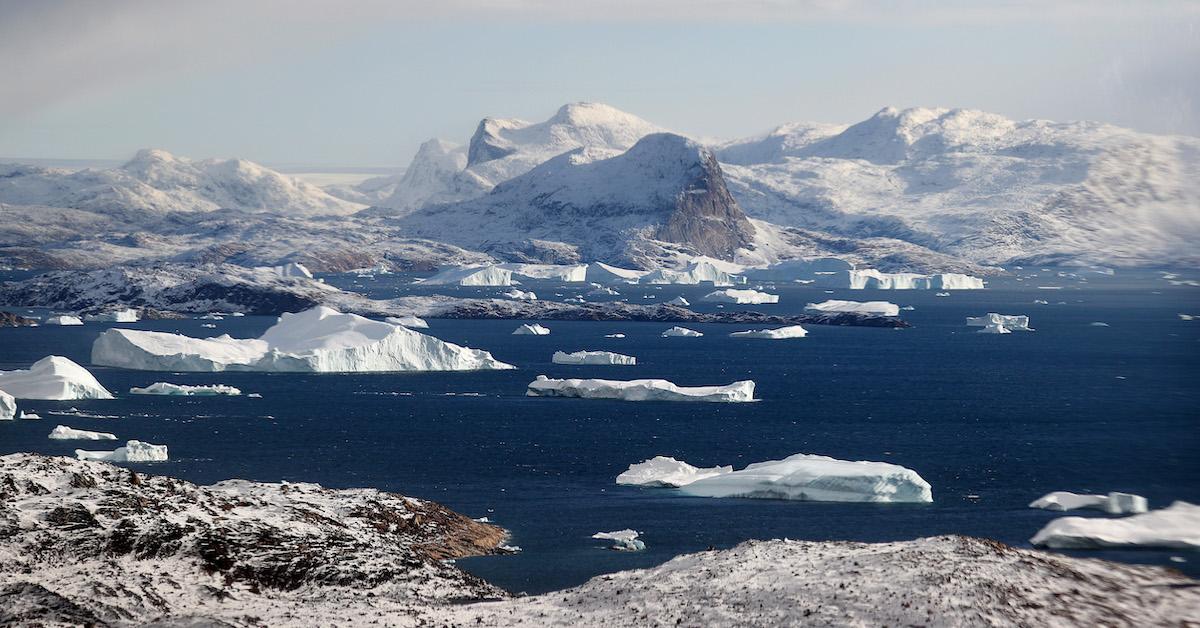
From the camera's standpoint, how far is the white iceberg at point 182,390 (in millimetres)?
92000

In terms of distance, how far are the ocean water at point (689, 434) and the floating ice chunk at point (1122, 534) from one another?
65 cm

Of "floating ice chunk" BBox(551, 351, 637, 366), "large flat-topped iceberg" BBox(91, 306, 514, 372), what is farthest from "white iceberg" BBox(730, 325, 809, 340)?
"large flat-topped iceberg" BBox(91, 306, 514, 372)

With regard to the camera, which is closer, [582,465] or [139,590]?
[139,590]

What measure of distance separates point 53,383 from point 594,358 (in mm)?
44206

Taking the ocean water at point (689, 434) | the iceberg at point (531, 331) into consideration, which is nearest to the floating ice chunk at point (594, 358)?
the ocean water at point (689, 434)

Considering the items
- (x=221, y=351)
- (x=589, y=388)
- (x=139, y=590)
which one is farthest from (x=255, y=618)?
(x=221, y=351)

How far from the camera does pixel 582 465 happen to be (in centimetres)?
6462

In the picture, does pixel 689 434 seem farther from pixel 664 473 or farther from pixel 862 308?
pixel 862 308

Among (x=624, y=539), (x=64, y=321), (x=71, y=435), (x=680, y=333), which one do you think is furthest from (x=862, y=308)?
(x=624, y=539)

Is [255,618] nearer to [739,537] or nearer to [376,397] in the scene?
[739,537]

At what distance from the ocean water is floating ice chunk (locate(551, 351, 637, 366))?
713 mm

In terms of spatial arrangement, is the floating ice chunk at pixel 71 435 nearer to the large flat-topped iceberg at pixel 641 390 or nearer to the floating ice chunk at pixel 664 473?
the floating ice chunk at pixel 664 473

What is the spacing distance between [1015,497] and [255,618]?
119ft

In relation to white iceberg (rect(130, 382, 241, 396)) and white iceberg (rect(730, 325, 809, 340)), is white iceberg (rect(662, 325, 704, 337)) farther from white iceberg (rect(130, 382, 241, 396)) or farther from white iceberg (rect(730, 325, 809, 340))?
white iceberg (rect(130, 382, 241, 396))
